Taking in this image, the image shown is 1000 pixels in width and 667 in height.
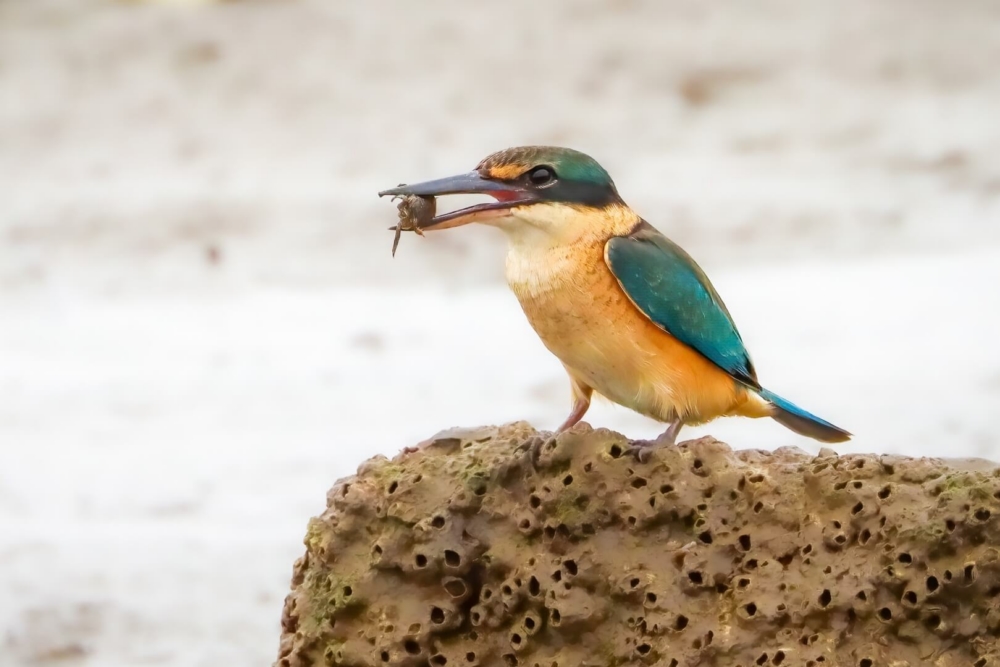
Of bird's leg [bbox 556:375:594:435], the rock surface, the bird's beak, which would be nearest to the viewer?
the rock surface

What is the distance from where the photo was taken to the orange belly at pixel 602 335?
10.9ft

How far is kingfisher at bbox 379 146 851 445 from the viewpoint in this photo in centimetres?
331

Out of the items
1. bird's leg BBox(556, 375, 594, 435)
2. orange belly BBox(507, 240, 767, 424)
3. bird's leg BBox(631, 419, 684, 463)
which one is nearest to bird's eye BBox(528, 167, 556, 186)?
orange belly BBox(507, 240, 767, 424)

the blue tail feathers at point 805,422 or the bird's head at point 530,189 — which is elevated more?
the bird's head at point 530,189

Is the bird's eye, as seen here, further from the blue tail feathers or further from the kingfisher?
the blue tail feathers

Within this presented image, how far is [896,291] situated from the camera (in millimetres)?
7805

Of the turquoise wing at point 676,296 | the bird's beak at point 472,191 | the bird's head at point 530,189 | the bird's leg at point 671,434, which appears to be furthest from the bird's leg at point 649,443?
the bird's beak at point 472,191

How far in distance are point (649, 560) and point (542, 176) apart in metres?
0.85

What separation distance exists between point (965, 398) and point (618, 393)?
155 inches

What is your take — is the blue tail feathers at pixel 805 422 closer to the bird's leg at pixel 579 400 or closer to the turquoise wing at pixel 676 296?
the turquoise wing at pixel 676 296

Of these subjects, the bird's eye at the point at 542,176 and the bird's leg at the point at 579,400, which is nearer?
the bird's eye at the point at 542,176

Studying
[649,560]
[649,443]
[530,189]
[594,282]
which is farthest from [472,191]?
[649,560]

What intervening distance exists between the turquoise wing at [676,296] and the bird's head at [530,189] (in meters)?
0.12

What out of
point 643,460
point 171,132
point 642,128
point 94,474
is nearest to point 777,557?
point 643,460
